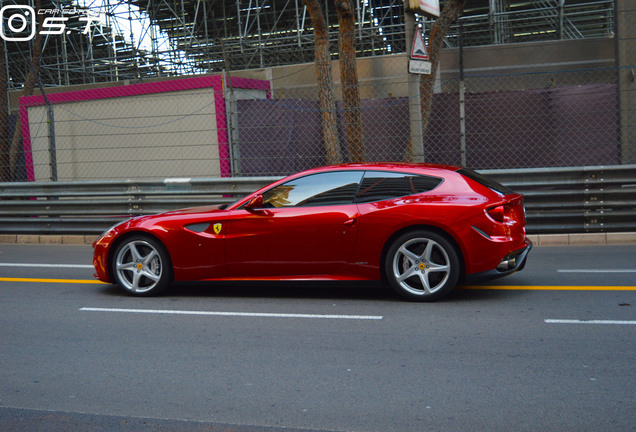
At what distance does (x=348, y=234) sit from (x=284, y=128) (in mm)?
8676

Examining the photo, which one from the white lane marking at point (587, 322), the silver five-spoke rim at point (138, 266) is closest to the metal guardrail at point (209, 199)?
the silver five-spoke rim at point (138, 266)

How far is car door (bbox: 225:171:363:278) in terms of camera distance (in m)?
7.06

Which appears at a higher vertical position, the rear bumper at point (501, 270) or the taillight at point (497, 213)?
the taillight at point (497, 213)

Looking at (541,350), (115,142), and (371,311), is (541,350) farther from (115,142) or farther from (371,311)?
(115,142)

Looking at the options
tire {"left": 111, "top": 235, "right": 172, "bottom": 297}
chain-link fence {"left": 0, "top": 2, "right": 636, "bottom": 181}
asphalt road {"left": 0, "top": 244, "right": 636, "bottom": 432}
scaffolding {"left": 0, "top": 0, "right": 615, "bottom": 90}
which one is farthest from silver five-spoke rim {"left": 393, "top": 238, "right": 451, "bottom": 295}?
scaffolding {"left": 0, "top": 0, "right": 615, "bottom": 90}

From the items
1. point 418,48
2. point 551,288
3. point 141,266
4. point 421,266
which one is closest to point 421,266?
point 421,266

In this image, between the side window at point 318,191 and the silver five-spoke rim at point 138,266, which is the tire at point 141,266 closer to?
the silver five-spoke rim at point 138,266

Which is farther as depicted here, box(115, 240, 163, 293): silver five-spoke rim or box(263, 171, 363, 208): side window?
box(115, 240, 163, 293): silver five-spoke rim

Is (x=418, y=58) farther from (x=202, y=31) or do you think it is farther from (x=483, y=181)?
(x=202, y=31)

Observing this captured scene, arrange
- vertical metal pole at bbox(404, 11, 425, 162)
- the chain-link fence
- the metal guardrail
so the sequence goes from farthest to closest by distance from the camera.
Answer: the chain-link fence < the metal guardrail < vertical metal pole at bbox(404, 11, 425, 162)

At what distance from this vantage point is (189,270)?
757cm

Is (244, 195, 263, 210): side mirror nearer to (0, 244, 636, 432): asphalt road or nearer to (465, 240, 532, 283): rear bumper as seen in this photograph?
(0, 244, 636, 432): asphalt road

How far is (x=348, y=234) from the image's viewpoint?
700cm

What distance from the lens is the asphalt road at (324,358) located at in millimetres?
4164
